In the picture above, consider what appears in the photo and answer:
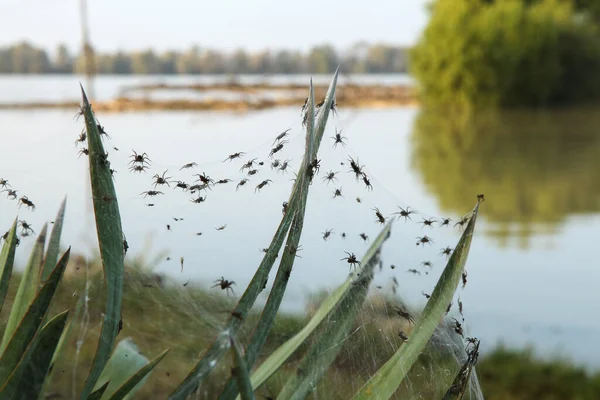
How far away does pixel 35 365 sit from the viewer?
76cm

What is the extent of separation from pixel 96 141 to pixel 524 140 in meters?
22.7

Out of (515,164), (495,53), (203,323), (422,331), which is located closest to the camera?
(422,331)

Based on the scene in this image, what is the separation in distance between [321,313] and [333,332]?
0.04 metres

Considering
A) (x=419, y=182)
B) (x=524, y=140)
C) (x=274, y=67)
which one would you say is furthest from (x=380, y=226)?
(x=524, y=140)

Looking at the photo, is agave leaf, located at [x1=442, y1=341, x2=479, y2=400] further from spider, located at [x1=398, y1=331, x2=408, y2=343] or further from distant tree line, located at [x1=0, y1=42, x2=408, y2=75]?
distant tree line, located at [x1=0, y1=42, x2=408, y2=75]

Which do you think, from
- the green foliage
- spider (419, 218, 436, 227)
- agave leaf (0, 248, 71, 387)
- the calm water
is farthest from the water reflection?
agave leaf (0, 248, 71, 387)

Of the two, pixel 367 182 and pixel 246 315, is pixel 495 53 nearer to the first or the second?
pixel 367 182

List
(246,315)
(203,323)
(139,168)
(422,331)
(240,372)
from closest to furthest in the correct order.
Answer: (240,372) < (246,315) < (422,331) < (139,168) < (203,323)

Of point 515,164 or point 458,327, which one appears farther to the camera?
point 515,164

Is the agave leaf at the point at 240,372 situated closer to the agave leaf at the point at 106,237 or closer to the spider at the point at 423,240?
the agave leaf at the point at 106,237

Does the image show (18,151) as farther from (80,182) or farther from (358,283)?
(358,283)

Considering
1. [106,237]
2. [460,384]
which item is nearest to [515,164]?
[460,384]

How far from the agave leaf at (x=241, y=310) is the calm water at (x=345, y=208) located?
0.09m

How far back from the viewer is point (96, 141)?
788mm
